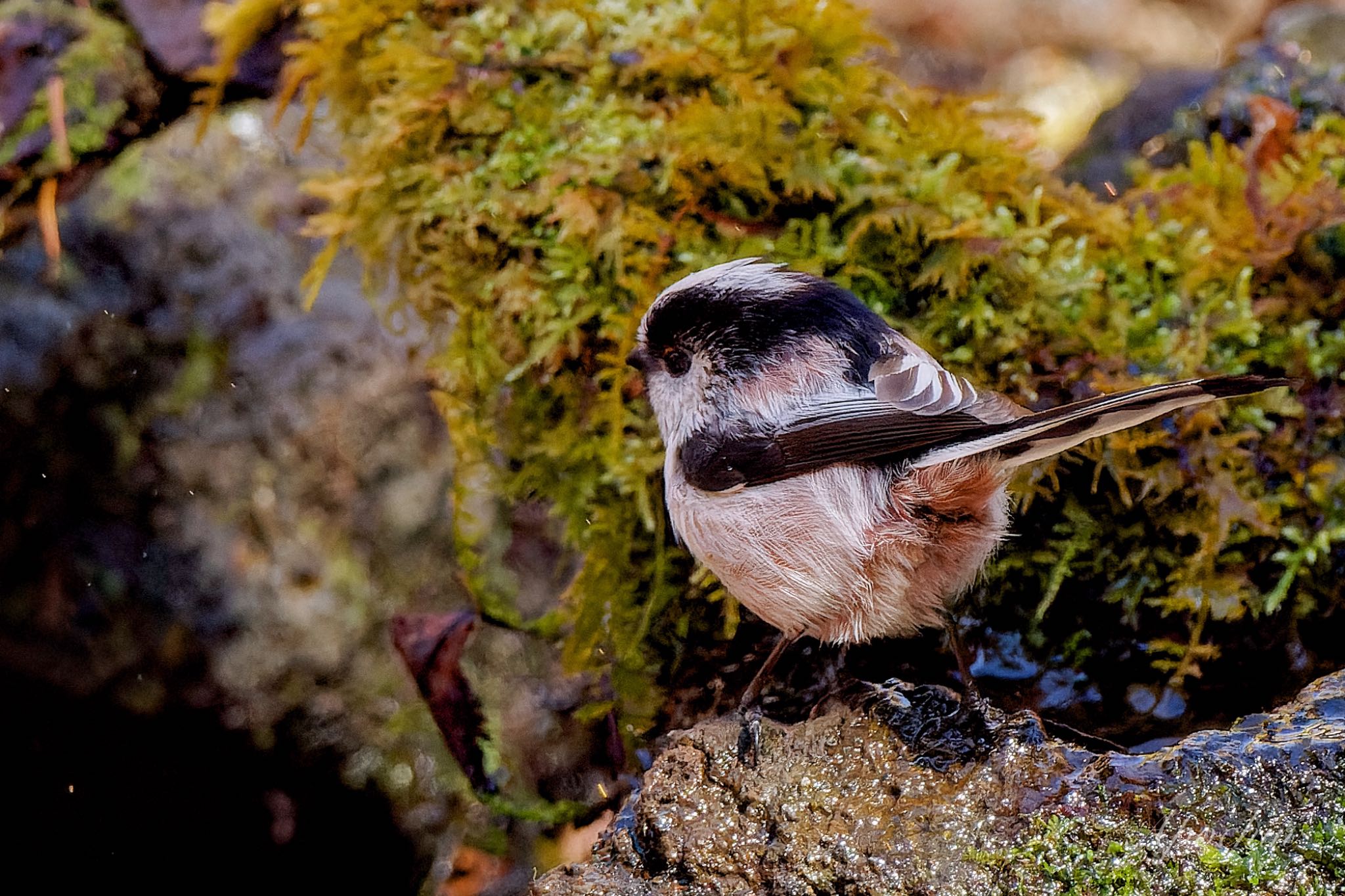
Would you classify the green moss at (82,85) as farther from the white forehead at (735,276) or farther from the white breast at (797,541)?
the white breast at (797,541)

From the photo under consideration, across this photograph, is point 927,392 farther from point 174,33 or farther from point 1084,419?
point 174,33

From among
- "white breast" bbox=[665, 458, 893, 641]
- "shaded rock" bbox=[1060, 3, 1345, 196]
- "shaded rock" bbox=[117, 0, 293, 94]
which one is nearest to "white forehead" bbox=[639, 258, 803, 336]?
"white breast" bbox=[665, 458, 893, 641]

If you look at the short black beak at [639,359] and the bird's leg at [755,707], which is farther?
the short black beak at [639,359]

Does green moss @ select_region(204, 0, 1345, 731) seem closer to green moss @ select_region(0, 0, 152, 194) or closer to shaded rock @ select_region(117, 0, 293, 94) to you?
shaded rock @ select_region(117, 0, 293, 94)

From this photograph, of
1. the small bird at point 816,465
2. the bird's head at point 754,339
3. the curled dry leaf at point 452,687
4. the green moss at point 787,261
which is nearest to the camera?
the small bird at point 816,465

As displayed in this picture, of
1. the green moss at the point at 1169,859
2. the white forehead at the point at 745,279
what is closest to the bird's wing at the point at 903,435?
the white forehead at the point at 745,279

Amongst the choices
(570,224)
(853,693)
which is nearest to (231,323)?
(570,224)
